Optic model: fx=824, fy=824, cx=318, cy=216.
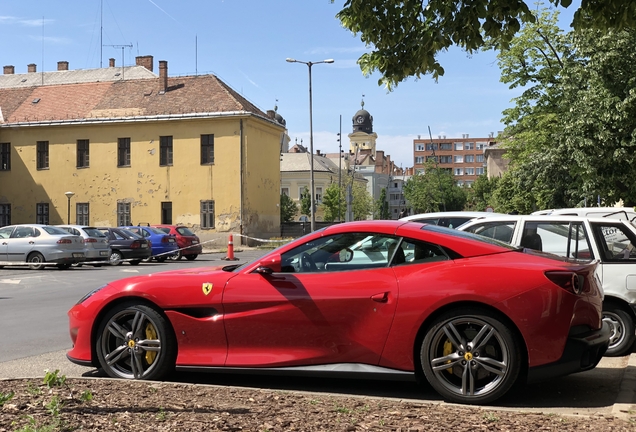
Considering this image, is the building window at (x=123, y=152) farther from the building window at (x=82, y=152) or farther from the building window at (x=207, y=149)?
the building window at (x=207, y=149)

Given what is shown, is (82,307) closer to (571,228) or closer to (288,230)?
(571,228)

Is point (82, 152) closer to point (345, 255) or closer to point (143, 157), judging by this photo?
point (143, 157)

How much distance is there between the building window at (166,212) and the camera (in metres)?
54.9

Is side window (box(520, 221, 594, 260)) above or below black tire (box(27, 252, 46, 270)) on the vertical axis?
above

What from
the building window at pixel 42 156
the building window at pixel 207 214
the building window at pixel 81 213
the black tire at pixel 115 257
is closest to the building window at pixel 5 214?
the building window at pixel 42 156

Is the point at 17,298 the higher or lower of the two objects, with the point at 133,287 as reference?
lower

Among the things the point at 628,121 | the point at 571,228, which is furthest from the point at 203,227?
the point at 571,228

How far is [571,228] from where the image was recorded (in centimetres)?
904

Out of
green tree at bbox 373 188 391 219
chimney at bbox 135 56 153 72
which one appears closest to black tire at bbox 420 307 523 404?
chimney at bbox 135 56 153 72

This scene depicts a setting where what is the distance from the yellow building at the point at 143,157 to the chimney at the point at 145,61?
1029cm

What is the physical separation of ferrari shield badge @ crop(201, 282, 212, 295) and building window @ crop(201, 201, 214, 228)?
47542 millimetres

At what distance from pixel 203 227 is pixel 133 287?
47.5m

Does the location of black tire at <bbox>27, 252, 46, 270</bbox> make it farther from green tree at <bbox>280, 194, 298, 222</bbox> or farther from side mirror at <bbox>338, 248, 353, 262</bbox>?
green tree at <bbox>280, 194, 298, 222</bbox>

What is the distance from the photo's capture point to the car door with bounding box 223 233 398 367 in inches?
244
